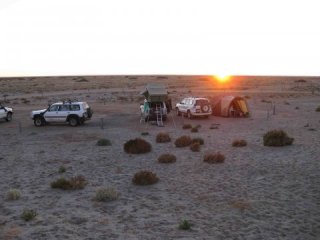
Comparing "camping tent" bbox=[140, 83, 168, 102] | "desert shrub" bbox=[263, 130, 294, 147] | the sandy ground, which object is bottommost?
the sandy ground

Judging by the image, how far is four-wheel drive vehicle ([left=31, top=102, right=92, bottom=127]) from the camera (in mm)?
35438

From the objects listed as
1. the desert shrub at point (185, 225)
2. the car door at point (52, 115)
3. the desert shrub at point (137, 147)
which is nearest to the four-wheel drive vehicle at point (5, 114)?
the car door at point (52, 115)

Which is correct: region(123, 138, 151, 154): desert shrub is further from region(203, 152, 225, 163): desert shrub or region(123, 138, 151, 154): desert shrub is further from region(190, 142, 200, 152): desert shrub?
region(203, 152, 225, 163): desert shrub

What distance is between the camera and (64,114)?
116 feet

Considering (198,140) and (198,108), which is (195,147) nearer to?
(198,140)

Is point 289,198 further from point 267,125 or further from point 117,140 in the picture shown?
point 267,125

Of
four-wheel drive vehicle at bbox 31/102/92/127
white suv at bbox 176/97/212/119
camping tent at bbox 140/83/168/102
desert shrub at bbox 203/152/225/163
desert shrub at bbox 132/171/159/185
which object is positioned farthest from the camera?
white suv at bbox 176/97/212/119

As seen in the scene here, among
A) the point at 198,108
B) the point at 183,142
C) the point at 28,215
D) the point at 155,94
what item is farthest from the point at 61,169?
the point at 198,108

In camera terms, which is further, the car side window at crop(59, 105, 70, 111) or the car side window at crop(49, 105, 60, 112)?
the car side window at crop(49, 105, 60, 112)

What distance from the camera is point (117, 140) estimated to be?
28.4 metres

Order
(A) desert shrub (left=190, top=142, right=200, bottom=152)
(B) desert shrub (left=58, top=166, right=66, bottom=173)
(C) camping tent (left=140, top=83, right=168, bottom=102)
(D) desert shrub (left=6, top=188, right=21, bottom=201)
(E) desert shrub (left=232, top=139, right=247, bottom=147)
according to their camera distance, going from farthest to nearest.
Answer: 1. (C) camping tent (left=140, top=83, right=168, bottom=102)
2. (E) desert shrub (left=232, top=139, right=247, bottom=147)
3. (A) desert shrub (left=190, top=142, right=200, bottom=152)
4. (B) desert shrub (left=58, top=166, right=66, bottom=173)
5. (D) desert shrub (left=6, top=188, right=21, bottom=201)

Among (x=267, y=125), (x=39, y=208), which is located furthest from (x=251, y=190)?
(x=267, y=125)

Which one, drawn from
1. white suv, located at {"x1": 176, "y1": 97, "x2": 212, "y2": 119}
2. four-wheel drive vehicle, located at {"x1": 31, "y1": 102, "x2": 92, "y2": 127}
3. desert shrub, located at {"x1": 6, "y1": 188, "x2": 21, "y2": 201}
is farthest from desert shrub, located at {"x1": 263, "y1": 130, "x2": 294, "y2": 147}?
four-wheel drive vehicle, located at {"x1": 31, "y1": 102, "x2": 92, "y2": 127}

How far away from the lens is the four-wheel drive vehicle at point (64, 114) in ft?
116
